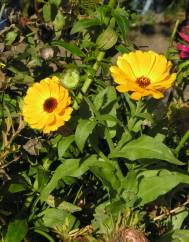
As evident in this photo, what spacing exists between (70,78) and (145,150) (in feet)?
0.79

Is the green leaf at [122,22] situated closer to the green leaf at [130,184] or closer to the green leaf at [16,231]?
the green leaf at [130,184]

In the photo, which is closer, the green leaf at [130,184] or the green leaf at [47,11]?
the green leaf at [130,184]

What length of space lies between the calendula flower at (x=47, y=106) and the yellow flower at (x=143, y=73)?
0.12 m

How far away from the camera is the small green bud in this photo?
134cm

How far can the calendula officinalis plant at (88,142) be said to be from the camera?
4.54 feet

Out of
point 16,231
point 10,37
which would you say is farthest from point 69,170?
point 10,37

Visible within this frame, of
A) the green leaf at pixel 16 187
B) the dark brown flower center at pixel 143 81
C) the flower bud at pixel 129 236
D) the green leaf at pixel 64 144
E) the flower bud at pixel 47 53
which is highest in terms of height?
the dark brown flower center at pixel 143 81

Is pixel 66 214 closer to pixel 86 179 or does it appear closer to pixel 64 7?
pixel 86 179

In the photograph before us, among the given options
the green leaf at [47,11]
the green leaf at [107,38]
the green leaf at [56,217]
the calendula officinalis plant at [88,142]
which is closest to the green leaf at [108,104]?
the calendula officinalis plant at [88,142]

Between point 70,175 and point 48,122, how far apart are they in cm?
17

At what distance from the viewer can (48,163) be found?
5.20 feet

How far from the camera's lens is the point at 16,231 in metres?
1.44

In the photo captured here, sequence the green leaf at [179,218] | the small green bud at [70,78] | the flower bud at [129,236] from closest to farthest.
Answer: the flower bud at [129,236] → the small green bud at [70,78] → the green leaf at [179,218]

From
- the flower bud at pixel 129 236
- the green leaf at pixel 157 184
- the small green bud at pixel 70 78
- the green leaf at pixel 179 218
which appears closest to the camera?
the flower bud at pixel 129 236
